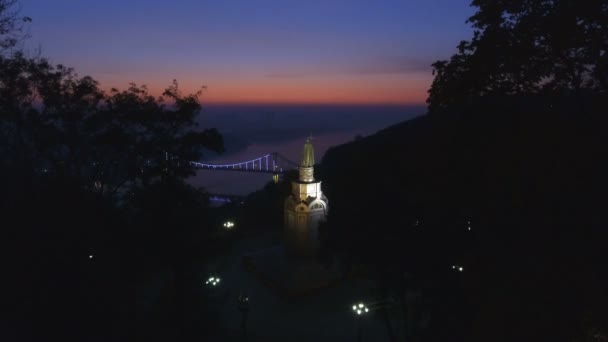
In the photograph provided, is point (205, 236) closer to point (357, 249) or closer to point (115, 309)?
point (115, 309)

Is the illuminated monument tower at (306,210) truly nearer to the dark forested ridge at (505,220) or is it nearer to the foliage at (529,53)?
the dark forested ridge at (505,220)

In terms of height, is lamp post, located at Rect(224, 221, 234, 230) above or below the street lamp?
below

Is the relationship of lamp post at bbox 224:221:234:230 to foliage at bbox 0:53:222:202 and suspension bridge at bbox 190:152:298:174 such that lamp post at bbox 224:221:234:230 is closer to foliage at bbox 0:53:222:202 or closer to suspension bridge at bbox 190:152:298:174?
foliage at bbox 0:53:222:202

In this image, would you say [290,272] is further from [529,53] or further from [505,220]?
[529,53]

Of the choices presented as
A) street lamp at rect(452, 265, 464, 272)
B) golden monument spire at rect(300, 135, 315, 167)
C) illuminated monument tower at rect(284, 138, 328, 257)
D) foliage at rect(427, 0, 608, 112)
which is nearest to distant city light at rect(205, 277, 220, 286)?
illuminated monument tower at rect(284, 138, 328, 257)

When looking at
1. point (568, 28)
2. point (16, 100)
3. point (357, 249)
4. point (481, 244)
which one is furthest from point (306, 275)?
point (568, 28)

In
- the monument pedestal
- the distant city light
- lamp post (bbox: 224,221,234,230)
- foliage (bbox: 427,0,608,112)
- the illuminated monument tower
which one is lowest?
the monument pedestal
